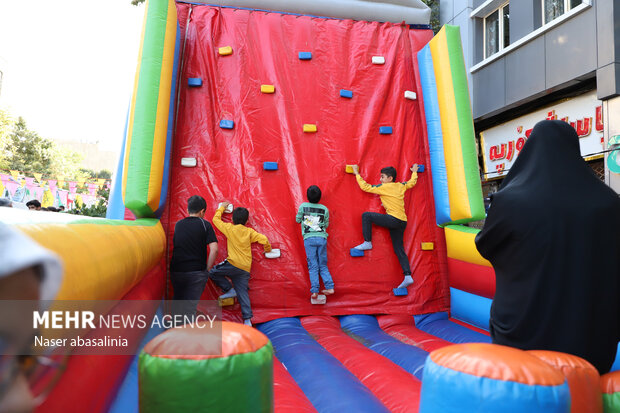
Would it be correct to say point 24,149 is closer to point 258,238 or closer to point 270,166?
point 270,166

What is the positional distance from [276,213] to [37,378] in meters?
3.27

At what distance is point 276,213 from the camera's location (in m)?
4.15

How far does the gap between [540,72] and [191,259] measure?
7006 mm

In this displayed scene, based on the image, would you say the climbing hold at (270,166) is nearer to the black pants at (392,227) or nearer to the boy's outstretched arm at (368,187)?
the boy's outstretched arm at (368,187)

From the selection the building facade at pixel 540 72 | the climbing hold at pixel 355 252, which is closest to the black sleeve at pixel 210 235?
the climbing hold at pixel 355 252

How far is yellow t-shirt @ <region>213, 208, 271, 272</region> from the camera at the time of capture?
3.73m

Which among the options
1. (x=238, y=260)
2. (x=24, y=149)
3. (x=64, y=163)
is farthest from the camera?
(x=64, y=163)

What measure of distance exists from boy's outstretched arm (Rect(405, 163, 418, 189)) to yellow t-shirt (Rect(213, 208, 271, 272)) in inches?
57.3

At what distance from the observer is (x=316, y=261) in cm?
393

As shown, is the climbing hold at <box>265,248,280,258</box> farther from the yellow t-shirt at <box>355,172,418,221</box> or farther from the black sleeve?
the yellow t-shirt at <box>355,172,418,221</box>

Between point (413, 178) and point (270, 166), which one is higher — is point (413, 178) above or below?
below

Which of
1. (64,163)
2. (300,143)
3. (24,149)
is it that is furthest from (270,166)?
(64,163)

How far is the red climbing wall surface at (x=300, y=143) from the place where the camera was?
4078 mm

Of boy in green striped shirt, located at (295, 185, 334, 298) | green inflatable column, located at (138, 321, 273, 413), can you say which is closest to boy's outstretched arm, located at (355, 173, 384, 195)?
boy in green striped shirt, located at (295, 185, 334, 298)
